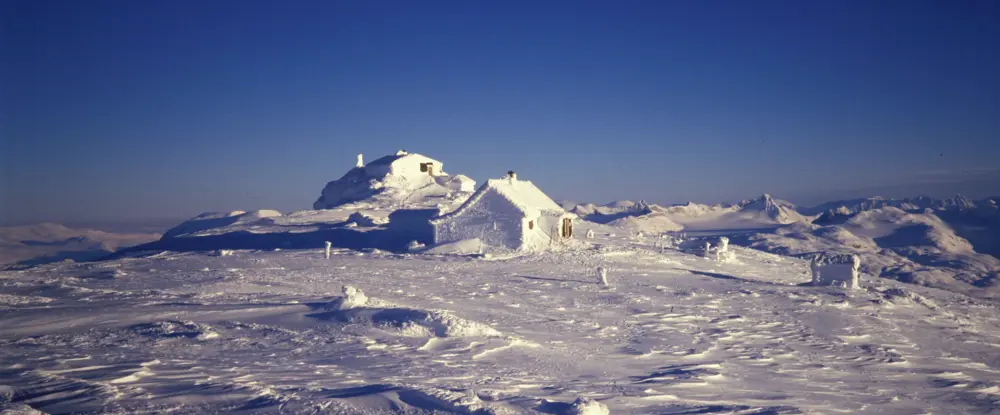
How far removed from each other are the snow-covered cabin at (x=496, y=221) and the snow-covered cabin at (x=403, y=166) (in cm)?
2551

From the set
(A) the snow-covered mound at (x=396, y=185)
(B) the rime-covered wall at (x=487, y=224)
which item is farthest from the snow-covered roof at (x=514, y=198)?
(A) the snow-covered mound at (x=396, y=185)

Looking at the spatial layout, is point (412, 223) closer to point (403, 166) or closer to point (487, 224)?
point (487, 224)

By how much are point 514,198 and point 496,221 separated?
1.55 m

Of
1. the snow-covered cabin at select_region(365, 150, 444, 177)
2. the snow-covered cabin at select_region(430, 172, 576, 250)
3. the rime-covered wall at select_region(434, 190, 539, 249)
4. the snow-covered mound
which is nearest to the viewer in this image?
the snow-covered cabin at select_region(430, 172, 576, 250)

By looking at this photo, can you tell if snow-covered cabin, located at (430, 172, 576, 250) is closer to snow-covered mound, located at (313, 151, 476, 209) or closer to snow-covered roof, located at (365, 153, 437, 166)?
snow-covered mound, located at (313, 151, 476, 209)

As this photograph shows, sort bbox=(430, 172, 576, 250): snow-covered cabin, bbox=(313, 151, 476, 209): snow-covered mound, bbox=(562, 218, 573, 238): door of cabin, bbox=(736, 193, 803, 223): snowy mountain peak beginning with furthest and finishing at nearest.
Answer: bbox=(736, 193, 803, 223): snowy mountain peak, bbox=(313, 151, 476, 209): snow-covered mound, bbox=(562, 218, 573, 238): door of cabin, bbox=(430, 172, 576, 250): snow-covered cabin

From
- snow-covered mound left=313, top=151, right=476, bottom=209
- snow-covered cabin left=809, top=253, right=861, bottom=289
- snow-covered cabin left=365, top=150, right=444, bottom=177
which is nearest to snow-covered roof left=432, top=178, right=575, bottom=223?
snow-covered cabin left=809, top=253, right=861, bottom=289

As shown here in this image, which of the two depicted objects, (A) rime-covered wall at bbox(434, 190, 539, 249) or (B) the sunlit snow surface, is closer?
(B) the sunlit snow surface

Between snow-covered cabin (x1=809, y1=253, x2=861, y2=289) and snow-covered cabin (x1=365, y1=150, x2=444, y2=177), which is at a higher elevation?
snow-covered cabin (x1=365, y1=150, x2=444, y2=177)

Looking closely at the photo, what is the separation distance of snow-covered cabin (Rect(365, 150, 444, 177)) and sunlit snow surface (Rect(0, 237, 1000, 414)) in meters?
34.0

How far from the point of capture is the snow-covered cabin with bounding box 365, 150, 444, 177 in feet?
190

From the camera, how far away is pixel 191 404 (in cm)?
846

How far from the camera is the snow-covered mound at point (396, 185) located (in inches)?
2114

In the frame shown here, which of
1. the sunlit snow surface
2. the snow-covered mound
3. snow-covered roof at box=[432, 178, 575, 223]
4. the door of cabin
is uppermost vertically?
the snow-covered mound
